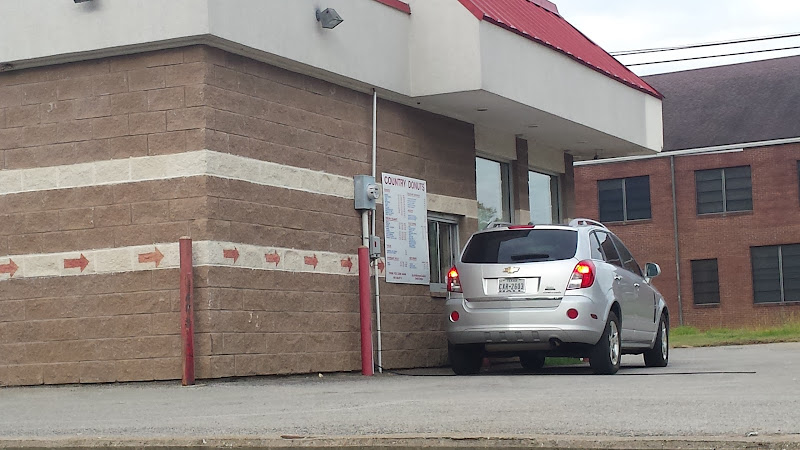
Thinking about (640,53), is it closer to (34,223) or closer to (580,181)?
(580,181)

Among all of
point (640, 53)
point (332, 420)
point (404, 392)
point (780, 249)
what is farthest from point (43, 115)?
point (780, 249)

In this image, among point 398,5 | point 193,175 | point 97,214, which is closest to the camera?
point 193,175

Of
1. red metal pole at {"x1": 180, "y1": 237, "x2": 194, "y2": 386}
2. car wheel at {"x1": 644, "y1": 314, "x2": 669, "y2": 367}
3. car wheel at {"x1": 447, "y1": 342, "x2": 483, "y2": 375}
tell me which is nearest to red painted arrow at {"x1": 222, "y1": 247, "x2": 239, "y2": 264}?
red metal pole at {"x1": 180, "y1": 237, "x2": 194, "y2": 386}

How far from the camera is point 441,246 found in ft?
63.9

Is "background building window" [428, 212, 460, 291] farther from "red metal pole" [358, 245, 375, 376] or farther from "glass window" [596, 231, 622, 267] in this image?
"glass window" [596, 231, 622, 267]

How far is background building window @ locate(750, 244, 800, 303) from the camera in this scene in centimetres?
4722

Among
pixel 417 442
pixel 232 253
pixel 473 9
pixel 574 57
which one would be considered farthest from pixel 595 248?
pixel 417 442

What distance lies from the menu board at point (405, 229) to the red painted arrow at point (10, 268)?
476 centimetres

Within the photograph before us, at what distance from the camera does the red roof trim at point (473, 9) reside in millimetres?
17219

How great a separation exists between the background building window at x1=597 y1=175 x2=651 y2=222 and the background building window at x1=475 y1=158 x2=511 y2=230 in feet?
97.6

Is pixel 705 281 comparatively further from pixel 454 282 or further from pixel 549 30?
pixel 454 282

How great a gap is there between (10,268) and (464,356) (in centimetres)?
529

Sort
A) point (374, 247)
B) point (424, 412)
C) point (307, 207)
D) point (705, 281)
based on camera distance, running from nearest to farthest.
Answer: point (424, 412)
point (307, 207)
point (374, 247)
point (705, 281)

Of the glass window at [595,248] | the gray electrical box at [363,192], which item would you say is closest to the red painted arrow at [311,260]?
the gray electrical box at [363,192]
